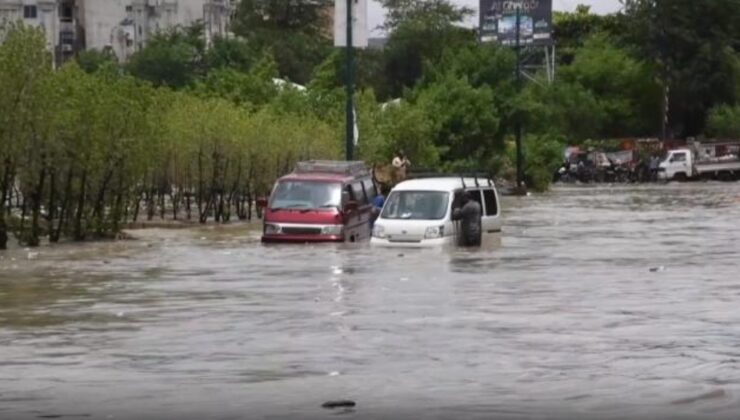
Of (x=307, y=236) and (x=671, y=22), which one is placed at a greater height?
(x=671, y=22)

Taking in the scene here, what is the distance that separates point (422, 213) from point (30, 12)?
6377cm

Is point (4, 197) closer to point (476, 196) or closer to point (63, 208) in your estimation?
point (63, 208)

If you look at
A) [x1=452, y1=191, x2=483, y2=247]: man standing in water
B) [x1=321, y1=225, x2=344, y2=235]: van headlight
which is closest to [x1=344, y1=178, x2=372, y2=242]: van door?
[x1=321, y1=225, x2=344, y2=235]: van headlight

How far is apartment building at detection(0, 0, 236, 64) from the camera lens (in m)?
97.7

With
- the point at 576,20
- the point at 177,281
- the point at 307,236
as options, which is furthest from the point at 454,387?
the point at 576,20

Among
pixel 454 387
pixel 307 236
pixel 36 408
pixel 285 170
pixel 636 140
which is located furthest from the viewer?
pixel 636 140

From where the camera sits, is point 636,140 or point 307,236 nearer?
point 307,236

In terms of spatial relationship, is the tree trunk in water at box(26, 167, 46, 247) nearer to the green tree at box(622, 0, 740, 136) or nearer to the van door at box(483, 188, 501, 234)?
the van door at box(483, 188, 501, 234)

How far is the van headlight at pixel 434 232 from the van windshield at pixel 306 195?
118 inches

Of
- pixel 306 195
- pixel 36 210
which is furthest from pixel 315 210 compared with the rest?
pixel 36 210

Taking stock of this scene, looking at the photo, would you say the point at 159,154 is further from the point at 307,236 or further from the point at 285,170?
the point at 285,170

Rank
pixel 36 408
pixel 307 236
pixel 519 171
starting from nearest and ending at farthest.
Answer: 1. pixel 36 408
2. pixel 307 236
3. pixel 519 171

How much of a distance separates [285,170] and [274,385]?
41.5 meters

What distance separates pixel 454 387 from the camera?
15.8m
